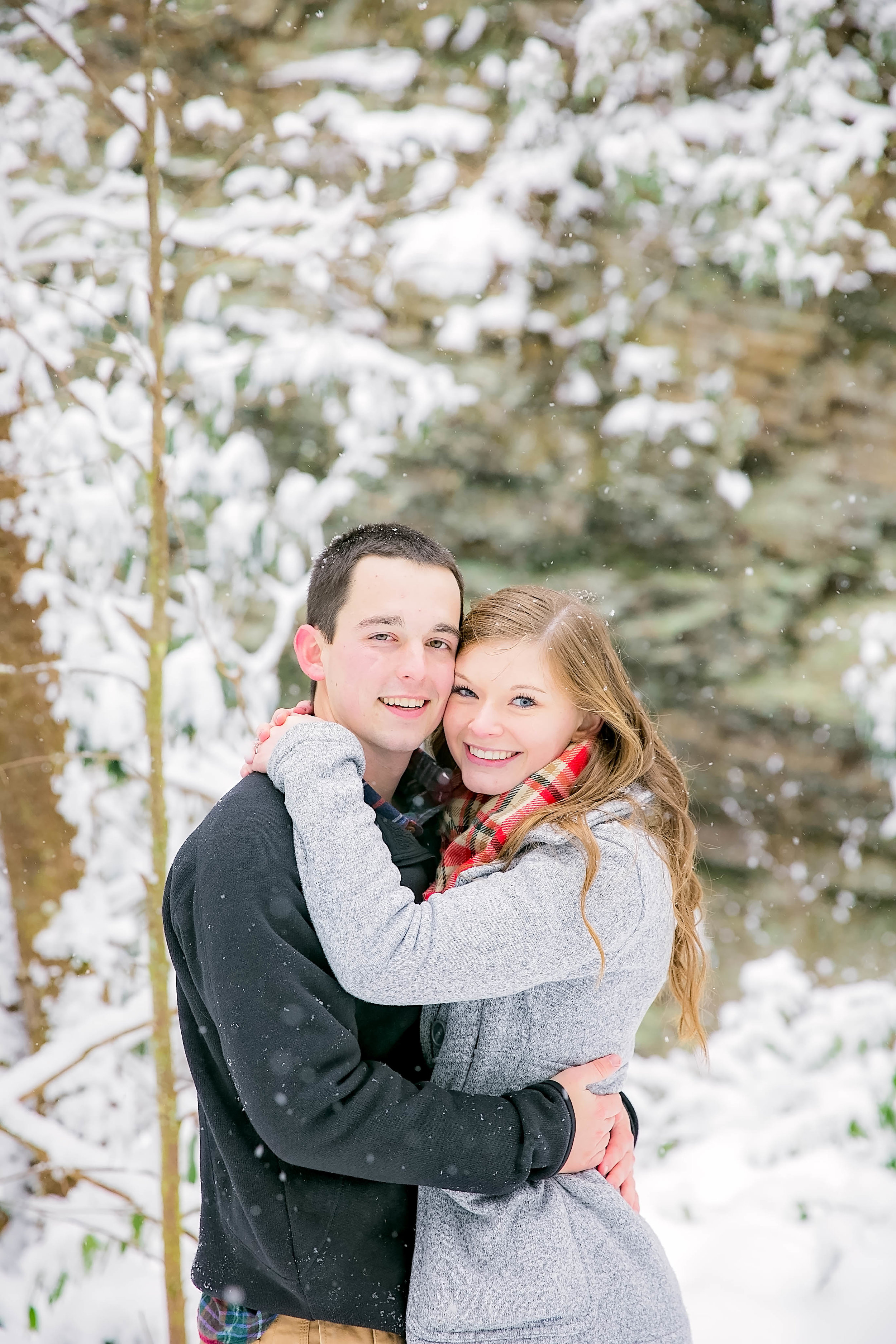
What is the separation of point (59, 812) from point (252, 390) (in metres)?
2.06

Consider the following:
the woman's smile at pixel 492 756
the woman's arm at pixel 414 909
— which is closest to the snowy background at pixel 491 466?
the woman's smile at pixel 492 756

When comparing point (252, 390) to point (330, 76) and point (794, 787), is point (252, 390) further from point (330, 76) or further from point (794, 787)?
point (794, 787)

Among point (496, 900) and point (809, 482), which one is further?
point (809, 482)

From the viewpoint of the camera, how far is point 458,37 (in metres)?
4.82

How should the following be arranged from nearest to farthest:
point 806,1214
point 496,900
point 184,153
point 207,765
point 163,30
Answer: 1. point 496,900
2. point 207,765
3. point 806,1214
4. point 163,30
5. point 184,153

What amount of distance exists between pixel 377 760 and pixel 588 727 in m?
0.40

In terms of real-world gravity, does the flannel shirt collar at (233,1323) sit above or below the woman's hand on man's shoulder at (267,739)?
below

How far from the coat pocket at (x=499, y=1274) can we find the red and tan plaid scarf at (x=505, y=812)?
18.0 inches

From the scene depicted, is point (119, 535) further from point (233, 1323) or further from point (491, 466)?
point (233, 1323)

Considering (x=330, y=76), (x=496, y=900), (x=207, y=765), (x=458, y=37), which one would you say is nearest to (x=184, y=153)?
(x=330, y=76)

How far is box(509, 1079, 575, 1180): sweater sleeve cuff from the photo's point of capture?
130 cm

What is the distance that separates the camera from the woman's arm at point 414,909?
125 centimetres

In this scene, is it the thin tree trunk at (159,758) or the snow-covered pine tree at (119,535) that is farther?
Answer: the snow-covered pine tree at (119,535)

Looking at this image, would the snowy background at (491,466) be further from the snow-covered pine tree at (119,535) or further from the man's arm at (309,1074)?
the man's arm at (309,1074)
